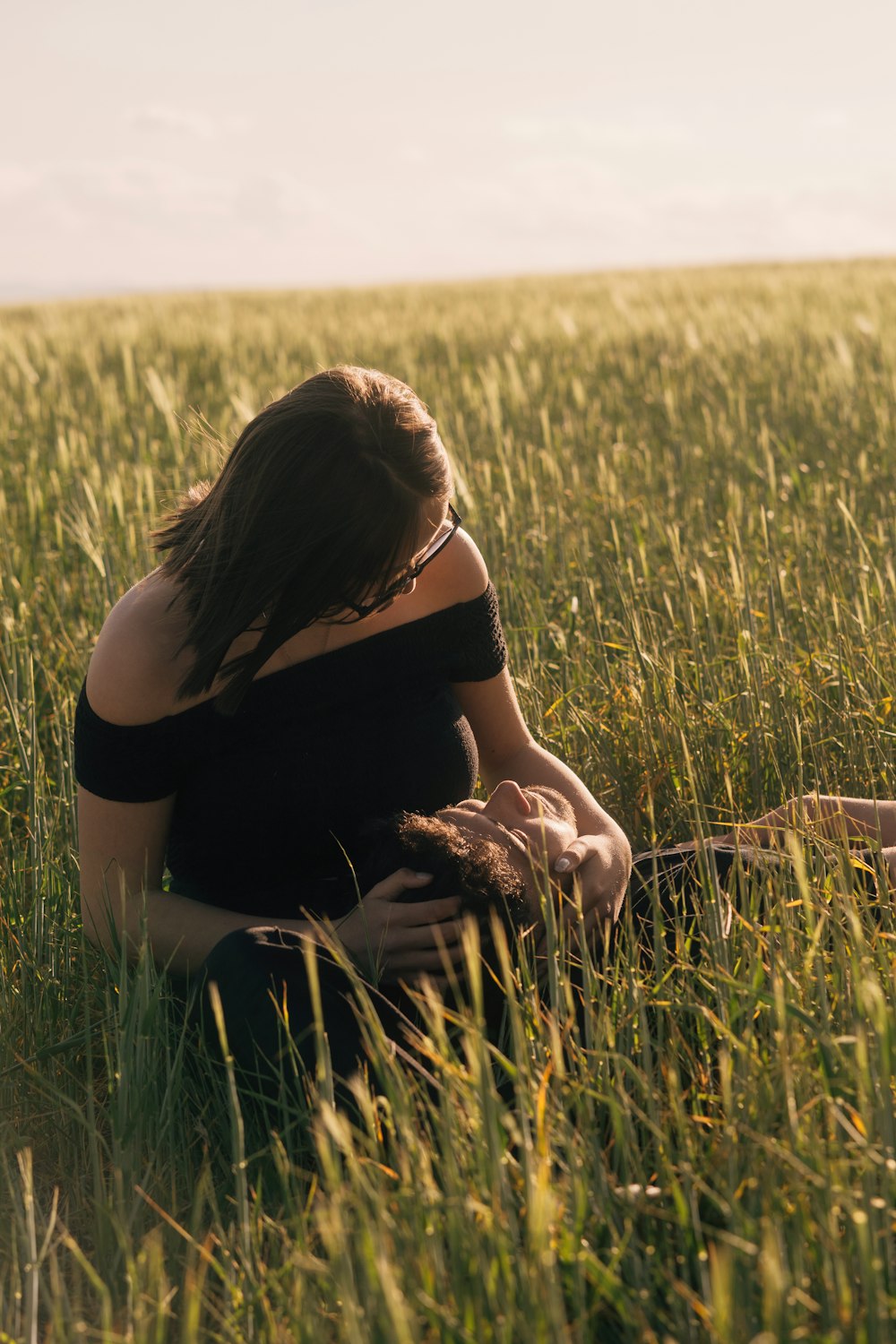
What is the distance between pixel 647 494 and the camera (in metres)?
3.28

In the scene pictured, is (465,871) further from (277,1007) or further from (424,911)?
(277,1007)

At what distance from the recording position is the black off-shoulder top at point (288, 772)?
136 cm

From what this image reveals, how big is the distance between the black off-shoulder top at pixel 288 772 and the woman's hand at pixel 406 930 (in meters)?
0.17

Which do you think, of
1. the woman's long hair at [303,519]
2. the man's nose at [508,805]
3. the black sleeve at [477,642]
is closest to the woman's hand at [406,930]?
the man's nose at [508,805]

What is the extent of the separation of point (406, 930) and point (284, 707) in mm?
345

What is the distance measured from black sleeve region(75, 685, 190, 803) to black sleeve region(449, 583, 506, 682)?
1.34 feet

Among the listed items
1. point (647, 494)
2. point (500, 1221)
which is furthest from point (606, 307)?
point (500, 1221)

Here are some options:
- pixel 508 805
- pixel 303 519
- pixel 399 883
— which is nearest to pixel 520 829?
pixel 508 805

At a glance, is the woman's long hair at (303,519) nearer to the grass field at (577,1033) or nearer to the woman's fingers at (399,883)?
the woman's fingers at (399,883)

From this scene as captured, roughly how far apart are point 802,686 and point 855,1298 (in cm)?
125

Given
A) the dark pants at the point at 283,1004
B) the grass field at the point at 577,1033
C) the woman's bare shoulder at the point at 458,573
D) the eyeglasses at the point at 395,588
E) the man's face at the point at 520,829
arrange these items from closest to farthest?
the grass field at the point at 577,1033 < the dark pants at the point at 283,1004 < the man's face at the point at 520,829 < the eyeglasses at the point at 395,588 < the woman's bare shoulder at the point at 458,573

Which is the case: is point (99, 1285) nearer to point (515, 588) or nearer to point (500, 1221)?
point (500, 1221)

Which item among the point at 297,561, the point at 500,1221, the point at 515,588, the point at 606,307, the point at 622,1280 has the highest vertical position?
the point at 606,307

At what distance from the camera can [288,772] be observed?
1.40 m
